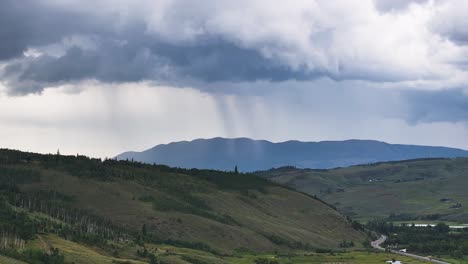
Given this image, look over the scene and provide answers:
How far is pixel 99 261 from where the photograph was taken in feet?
595

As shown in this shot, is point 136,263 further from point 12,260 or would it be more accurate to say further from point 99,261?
point 12,260

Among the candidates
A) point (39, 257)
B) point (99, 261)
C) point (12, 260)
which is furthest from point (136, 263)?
point (12, 260)

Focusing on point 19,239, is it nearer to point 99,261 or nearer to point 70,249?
point 70,249

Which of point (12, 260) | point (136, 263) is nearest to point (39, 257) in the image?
point (12, 260)

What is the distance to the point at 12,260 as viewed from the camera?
16100 centimetres

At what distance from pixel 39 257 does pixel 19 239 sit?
26.0 metres

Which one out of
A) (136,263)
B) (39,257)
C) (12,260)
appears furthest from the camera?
(136,263)

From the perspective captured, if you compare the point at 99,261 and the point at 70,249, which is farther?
the point at 70,249

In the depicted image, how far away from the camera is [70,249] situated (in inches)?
7648

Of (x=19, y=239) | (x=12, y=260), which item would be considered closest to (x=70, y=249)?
(x=19, y=239)

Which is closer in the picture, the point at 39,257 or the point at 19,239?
the point at 39,257

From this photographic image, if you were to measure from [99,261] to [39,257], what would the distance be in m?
15.9

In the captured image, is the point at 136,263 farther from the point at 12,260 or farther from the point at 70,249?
the point at 12,260

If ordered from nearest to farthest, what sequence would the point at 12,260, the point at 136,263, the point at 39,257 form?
the point at 12,260
the point at 39,257
the point at 136,263
